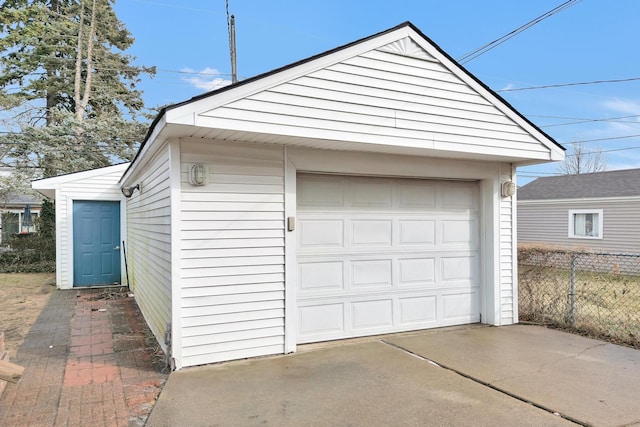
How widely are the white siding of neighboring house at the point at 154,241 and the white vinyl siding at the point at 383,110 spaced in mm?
1226

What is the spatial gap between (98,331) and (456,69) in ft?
19.3

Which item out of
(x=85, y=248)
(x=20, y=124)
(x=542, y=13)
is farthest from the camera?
(x=20, y=124)

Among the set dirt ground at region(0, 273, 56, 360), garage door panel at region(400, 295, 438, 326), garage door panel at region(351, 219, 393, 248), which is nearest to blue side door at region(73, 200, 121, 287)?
dirt ground at region(0, 273, 56, 360)

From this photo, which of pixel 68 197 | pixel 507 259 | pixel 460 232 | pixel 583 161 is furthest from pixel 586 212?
pixel 583 161

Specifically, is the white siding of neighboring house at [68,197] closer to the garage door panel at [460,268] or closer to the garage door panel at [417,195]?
the garage door panel at [417,195]

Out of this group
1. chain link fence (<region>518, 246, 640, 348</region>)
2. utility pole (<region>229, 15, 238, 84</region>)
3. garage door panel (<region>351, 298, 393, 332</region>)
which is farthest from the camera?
utility pole (<region>229, 15, 238, 84</region>)

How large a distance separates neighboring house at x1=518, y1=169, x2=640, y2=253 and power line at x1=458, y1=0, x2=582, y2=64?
25.1 feet

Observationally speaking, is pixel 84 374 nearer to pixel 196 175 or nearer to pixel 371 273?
pixel 196 175

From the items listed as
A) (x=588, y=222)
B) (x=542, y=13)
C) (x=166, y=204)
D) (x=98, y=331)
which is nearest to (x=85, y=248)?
(x=98, y=331)

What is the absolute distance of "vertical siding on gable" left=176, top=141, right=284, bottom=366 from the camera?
13.5 ft

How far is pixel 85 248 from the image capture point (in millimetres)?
9617

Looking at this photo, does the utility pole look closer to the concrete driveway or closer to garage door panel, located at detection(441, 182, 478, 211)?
garage door panel, located at detection(441, 182, 478, 211)

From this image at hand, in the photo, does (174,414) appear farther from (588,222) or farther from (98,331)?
(588,222)

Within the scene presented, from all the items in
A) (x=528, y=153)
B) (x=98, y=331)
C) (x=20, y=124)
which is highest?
(x=20, y=124)
